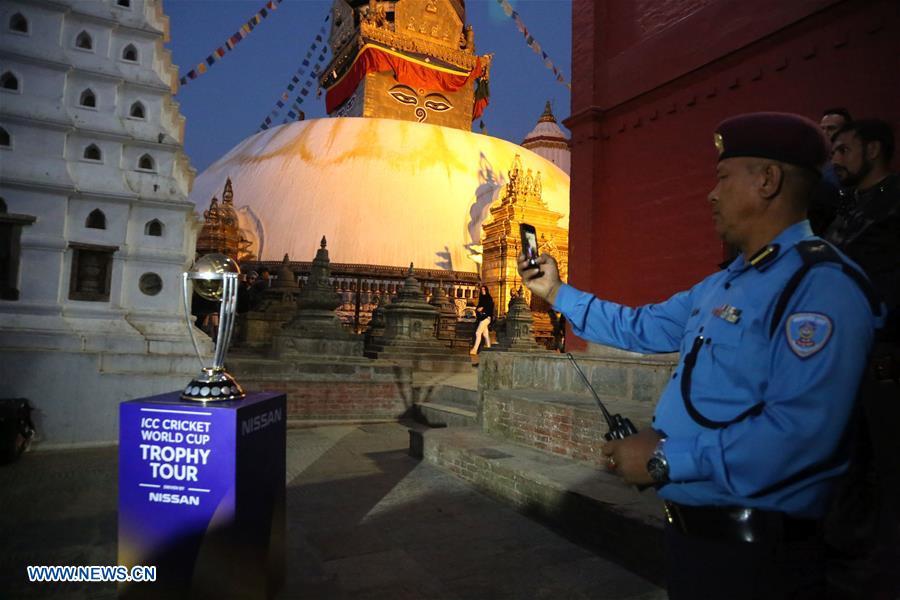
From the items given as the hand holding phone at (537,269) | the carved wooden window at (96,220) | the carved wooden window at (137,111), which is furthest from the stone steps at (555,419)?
the carved wooden window at (137,111)

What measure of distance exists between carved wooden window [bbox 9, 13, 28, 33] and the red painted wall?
6666 millimetres

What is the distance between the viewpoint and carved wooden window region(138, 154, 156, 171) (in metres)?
7.38

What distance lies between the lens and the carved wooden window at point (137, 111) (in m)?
7.39

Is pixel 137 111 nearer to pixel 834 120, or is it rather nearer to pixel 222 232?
pixel 834 120

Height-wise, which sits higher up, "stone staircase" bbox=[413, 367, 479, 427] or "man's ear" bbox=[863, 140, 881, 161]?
"man's ear" bbox=[863, 140, 881, 161]

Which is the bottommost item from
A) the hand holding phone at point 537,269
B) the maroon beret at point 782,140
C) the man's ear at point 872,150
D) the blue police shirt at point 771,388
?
the blue police shirt at point 771,388

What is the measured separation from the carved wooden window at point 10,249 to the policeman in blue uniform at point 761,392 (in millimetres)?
7021

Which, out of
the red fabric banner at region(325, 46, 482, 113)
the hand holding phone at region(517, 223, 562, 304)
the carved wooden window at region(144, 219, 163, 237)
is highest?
the red fabric banner at region(325, 46, 482, 113)

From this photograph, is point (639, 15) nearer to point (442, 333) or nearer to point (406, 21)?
point (442, 333)

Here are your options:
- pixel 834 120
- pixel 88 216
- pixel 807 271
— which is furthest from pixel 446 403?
pixel 807 271

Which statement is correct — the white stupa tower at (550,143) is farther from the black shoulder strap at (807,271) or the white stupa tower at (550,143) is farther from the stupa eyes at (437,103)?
the black shoulder strap at (807,271)

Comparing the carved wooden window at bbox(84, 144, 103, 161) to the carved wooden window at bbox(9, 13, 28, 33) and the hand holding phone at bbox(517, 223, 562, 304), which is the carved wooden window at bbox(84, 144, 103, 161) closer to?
the carved wooden window at bbox(9, 13, 28, 33)

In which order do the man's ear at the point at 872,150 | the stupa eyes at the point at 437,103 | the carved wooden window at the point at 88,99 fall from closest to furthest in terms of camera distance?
1. the man's ear at the point at 872,150
2. the carved wooden window at the point at 88,99
3. the stupa eyes at the point at 437,103

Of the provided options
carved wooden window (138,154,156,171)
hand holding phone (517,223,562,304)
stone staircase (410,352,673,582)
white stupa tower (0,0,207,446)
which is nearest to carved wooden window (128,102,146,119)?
white stupa tower (0,0,207,446)
